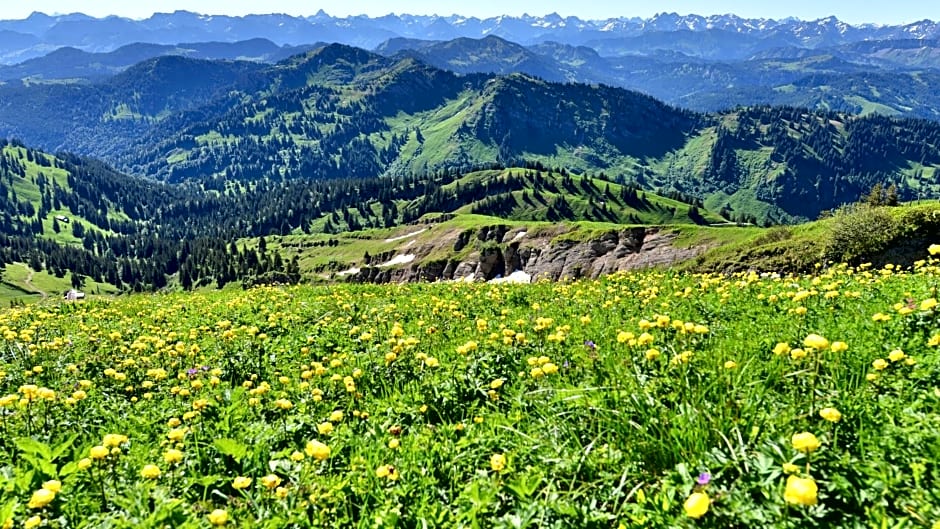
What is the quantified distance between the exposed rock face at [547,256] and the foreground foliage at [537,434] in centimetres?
7706

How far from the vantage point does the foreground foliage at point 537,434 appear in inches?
162

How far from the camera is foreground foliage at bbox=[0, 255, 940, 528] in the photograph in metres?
4.12

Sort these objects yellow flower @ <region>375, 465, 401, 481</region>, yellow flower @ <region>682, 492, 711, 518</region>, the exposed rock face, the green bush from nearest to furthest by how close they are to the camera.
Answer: yellow flower @ <region>682, 492, 711, 518</region>, yellow flower @ <region>375, 465, 401, 481</region>, the green bush, the exposed rock face

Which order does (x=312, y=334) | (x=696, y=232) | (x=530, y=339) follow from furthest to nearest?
(x=696, y=232) → (x=312, y=334) → (x=530, y=339)

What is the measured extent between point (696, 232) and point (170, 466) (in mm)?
Result: 116181

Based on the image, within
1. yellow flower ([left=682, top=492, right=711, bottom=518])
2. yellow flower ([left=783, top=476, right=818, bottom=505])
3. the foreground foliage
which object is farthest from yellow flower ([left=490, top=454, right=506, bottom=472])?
yellow flower ([left=783, top=476, right=818, bottom=505])

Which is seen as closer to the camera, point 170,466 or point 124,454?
point 170,466

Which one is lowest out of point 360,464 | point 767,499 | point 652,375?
point 360,464

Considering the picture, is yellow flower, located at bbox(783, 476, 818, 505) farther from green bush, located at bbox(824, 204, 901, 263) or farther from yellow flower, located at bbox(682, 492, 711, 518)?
green bush, located at bbox(824, 204, 901, 263)

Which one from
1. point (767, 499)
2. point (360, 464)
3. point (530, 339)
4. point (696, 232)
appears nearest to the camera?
point (767, 499)

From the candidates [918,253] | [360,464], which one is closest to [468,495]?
[360,464]

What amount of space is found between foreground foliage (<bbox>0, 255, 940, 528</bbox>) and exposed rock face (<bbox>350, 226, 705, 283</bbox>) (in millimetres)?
77061

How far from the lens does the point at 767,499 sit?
380 centimetres

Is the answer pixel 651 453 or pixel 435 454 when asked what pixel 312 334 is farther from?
pixel 651 453
